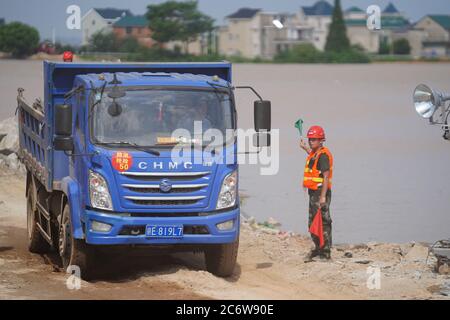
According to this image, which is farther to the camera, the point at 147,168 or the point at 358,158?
the point at 358,158

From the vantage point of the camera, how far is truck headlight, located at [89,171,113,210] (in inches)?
483

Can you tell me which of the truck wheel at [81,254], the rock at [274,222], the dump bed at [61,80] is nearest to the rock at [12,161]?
the rock at [274,222]

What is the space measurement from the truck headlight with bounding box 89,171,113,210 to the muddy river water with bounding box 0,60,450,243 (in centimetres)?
645

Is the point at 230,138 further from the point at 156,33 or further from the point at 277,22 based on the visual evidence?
the point at 156,33

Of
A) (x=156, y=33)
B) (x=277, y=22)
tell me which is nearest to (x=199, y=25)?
(x=156, y=33)

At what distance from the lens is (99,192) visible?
12.3m

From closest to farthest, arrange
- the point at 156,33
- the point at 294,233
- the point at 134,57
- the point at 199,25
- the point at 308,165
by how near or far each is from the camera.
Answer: the point at 308,165 < the point at 294,233 < the point at 134,57 < the point at 156,33 < the point at 199,25

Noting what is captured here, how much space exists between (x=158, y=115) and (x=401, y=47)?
3604 inches

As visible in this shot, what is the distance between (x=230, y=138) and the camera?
1277cm

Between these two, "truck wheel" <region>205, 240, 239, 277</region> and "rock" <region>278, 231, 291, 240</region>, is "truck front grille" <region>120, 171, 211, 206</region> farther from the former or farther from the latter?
"rock" <region>278, 231, 291, 240</region>

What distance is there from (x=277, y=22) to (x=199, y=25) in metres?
54.2

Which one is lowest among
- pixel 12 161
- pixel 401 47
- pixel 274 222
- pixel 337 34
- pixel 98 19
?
pixel 274 222

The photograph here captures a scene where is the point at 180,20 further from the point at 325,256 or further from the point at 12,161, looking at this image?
the point at 325,256

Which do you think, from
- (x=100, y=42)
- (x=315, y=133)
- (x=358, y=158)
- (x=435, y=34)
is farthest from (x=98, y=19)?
(x=435, y=34)
